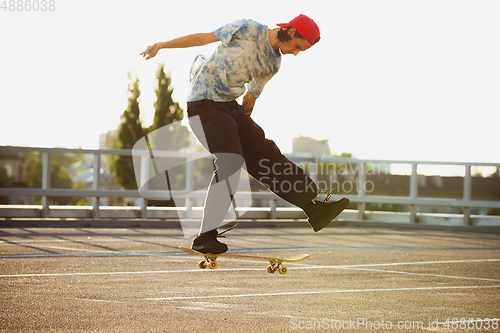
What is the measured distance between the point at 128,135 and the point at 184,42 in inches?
1814

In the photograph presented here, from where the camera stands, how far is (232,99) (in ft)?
15.7

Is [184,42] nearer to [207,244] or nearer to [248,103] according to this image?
[248,103]

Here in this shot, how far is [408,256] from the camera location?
8734 millimetres

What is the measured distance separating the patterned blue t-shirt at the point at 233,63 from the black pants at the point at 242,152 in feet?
0.31

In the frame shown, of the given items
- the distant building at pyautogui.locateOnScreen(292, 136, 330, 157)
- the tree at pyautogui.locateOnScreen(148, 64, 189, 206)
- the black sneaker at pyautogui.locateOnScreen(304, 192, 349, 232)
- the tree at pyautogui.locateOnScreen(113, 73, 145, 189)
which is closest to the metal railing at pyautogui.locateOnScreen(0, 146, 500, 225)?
the black sneaker at pyautogui.locateOnScreen(304, 192, 349, 232)

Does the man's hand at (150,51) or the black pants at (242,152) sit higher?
the man's hand at (150,51)

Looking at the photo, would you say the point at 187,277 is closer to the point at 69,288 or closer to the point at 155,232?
the point at 69,288

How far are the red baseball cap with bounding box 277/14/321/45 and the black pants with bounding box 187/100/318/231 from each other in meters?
0.72

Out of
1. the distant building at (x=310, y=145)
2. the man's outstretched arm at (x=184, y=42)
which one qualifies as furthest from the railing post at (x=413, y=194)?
the distant building at (x=310, y=145)

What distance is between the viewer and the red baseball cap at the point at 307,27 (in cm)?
477

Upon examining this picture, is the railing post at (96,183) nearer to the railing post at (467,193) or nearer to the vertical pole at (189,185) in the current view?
the vertical pole at (189,185)

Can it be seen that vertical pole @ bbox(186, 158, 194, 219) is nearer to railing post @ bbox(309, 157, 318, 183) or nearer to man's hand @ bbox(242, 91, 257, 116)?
railing post @ bbox(309, 157, 318, 183)

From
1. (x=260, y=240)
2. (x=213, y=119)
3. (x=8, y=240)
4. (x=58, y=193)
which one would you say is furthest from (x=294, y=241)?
(x=213, y=119)

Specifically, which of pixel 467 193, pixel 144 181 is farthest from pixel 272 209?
pixel 467 193
